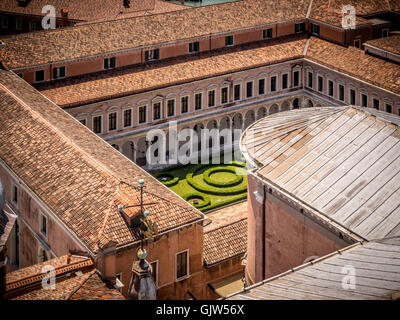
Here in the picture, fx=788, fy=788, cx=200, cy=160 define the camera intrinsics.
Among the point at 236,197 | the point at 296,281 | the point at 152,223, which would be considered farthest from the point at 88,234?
the point at 236,197

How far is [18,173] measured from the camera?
161 ft

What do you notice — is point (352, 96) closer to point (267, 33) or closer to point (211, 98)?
point (267, 33)

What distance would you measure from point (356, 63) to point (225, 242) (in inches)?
1196

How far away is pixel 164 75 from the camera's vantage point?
232 ft

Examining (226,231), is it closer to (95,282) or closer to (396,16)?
(95,282)

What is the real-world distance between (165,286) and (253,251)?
5531 mm

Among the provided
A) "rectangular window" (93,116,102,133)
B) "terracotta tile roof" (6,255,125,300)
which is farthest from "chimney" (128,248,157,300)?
"rectangular window" (93,116,102,133)

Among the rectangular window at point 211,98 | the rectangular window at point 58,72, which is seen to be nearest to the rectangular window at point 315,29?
the rectangular window at point 211,98

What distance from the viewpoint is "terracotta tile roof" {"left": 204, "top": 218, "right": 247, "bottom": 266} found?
48.5 m

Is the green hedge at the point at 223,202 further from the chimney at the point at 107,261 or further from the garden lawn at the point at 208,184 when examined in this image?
the chimney at the point at 107,261

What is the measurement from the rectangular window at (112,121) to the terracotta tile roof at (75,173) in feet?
34.9

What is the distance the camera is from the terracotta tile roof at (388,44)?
72.4m

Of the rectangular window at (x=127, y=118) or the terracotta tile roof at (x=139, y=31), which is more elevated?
the terracotta tile roof at (x=139, y=31)

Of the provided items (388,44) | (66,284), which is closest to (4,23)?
(388,44)
